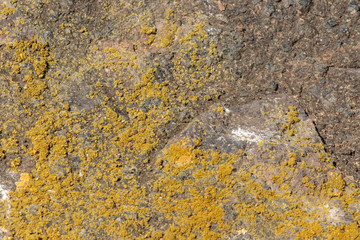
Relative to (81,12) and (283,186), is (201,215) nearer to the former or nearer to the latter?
(283,186)

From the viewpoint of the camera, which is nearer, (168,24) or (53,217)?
(53,217)

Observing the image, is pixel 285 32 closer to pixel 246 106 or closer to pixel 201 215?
pixel 246 106

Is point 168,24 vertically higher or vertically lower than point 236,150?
higher

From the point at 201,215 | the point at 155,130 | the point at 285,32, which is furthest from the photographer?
the point at 285,32

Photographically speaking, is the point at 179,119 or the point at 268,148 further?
the point at 179,119

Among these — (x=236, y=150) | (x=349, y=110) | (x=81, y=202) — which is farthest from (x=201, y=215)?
(x=349, y=110)

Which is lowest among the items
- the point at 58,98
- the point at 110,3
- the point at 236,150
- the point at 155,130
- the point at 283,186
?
the point at 283,186

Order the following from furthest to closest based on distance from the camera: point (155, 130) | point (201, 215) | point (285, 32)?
point (285, 32) < point (155, 130) < point (201, 215)

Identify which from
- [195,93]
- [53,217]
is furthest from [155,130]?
[53,217]

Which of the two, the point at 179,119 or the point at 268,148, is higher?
the point at 179,119
